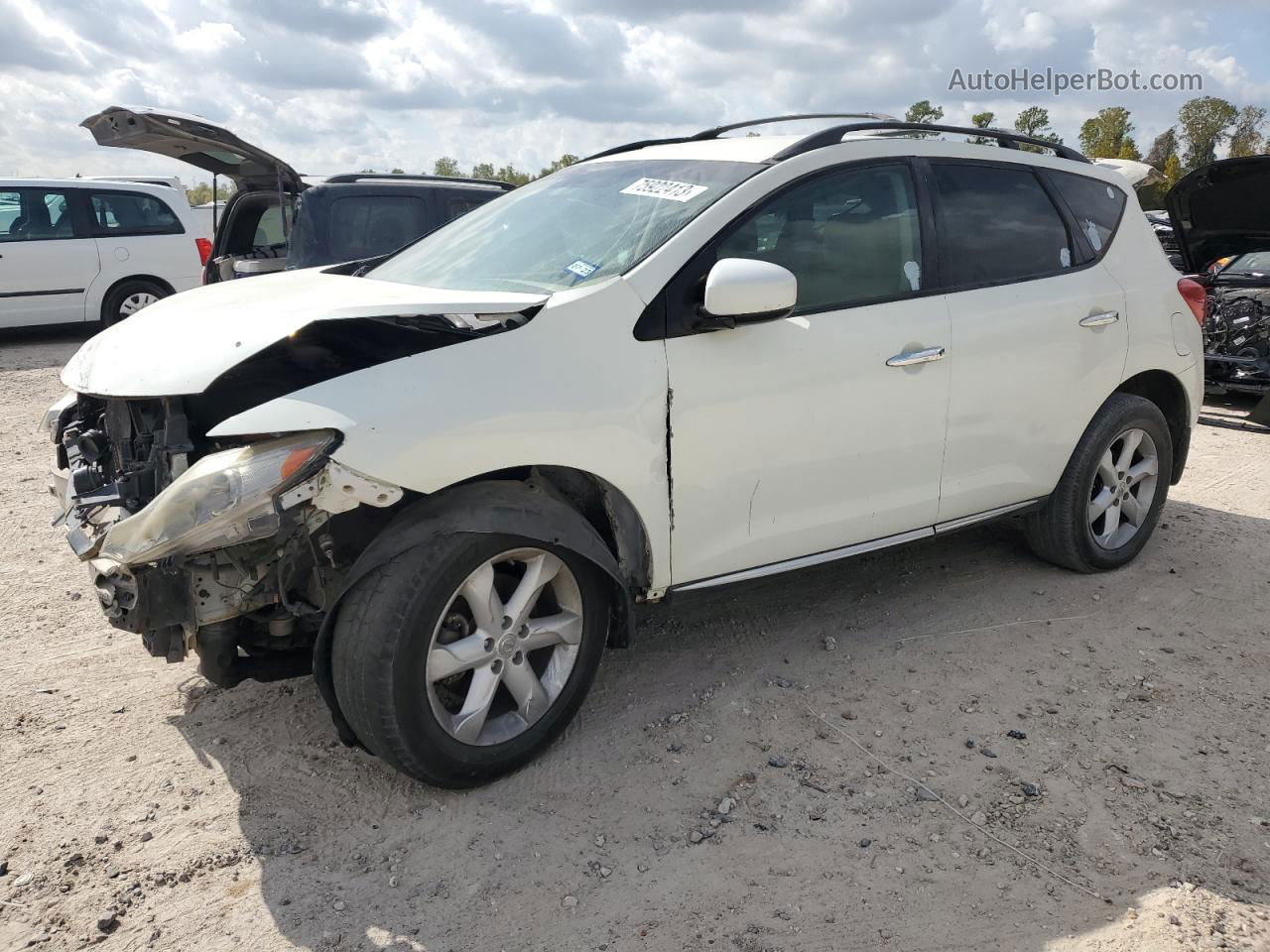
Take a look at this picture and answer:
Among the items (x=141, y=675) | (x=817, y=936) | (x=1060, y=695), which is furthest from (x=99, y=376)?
(x=1060, y=695)

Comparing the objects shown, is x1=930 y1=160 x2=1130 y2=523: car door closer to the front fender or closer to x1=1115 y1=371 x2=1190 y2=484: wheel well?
x1=1115 y1=371 x2=1190 y2=484: wheel well

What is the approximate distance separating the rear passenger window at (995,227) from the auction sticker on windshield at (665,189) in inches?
40.5

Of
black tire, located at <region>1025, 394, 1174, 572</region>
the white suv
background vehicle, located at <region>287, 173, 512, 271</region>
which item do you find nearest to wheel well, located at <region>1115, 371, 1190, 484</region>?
black tire, located at <region>1025, 394, 1174, 572</region>

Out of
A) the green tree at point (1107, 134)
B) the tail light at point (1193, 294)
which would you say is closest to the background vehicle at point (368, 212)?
the tail light at point (1193, 294)

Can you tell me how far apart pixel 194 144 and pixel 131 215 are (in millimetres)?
4960

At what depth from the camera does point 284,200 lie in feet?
24.4

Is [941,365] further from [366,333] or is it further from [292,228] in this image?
[292,228]

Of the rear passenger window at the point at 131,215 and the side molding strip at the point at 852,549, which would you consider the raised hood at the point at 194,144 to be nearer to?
the rear passenger window at the point at 131,215

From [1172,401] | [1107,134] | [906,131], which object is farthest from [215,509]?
[1107,134]

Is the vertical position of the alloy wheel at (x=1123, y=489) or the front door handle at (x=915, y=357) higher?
the front door handle at (x=915, y=357)

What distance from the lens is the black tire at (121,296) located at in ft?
36.8

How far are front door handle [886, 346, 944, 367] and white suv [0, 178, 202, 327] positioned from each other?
1020cm

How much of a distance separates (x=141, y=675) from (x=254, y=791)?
3.07 ft

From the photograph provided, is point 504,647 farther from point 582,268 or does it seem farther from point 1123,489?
point 1123,489
